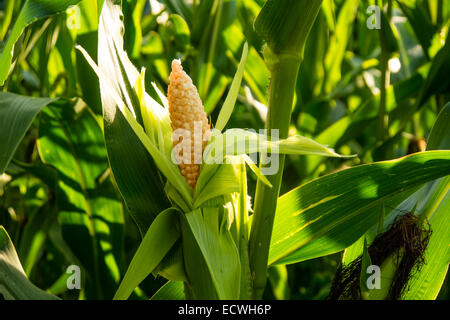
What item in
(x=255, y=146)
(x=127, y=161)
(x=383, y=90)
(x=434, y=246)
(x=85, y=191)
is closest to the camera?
(x=255, y=146)

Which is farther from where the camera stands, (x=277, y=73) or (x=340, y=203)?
(x=340, y=203)

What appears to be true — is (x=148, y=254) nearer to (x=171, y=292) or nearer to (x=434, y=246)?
(x=171, y=292)

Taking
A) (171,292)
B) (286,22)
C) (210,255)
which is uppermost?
(286,22)

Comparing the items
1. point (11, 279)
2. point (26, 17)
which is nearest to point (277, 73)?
point (26, 17)

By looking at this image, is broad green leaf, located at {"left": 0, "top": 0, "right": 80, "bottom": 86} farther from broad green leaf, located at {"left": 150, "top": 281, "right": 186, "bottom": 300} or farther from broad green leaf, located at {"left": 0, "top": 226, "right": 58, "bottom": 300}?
broad green leaf, located at {"left": 150, "top": 281, "right": 186, "bottom": 300}

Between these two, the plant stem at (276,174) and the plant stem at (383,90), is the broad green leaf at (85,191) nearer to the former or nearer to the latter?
the plant stem at (276,174)

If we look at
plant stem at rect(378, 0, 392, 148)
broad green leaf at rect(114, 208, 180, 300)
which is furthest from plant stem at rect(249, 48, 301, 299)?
plant stem at rect(378, 0, 392, 148)
